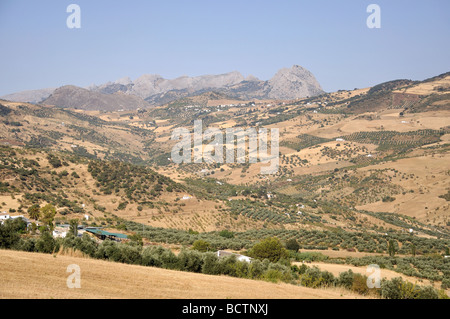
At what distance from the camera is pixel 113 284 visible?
60.5 feet

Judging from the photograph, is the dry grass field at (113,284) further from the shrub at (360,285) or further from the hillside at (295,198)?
the hillside at (295,198)

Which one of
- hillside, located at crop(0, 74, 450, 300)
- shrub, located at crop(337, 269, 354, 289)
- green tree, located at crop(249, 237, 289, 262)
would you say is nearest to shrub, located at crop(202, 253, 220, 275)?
shrub, located at crop(337, 269, 354, 289)

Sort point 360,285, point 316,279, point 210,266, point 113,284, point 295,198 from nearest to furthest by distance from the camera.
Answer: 1. point 113,284
2. point 360,285
3. point 316,279
4. point 210,266
5. point 295,198

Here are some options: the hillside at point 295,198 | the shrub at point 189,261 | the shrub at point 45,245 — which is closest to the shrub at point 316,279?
the shrub at point 189,261

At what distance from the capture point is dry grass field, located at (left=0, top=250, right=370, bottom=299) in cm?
1625

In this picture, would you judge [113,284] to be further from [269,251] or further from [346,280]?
[269,251]

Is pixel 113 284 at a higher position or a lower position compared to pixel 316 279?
higher

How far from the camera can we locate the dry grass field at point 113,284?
16250 millimetres

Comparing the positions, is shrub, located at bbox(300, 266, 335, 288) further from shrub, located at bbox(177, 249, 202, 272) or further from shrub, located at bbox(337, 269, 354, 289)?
shrub, located at bbox(177, 249, 202, 272)

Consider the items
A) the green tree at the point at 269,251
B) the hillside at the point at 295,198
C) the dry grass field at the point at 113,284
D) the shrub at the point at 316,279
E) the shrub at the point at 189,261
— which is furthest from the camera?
the hillside at the point at 295,198

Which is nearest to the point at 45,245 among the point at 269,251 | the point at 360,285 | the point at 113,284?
the point at 113,284

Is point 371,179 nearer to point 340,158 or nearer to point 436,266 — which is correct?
point 340,158

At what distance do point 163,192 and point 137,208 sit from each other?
10.1 m
